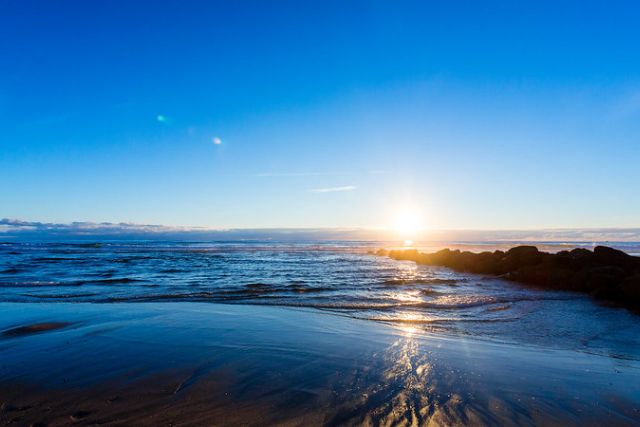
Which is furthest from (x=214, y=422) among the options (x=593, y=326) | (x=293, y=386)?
(x=593, y=326)

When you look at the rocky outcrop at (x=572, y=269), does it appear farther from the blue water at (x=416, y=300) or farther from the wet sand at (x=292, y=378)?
the wet sand at (x=292, y=378)

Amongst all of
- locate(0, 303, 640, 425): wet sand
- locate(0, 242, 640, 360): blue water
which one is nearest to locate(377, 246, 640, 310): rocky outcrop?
locate(0, 242, 640, 360): blue water

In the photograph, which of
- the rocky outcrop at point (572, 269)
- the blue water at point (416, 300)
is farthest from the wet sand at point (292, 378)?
the rocky outcrop at point (572, 269)

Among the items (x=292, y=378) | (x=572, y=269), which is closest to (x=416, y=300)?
(x=292, y=378)

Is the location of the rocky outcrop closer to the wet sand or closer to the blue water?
the blue water

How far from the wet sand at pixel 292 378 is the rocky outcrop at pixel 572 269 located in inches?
284

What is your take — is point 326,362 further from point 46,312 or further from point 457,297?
point 457,297

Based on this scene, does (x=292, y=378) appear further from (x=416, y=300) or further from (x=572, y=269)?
(x=572, y=269)

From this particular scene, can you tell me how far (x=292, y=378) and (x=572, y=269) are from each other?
1532 centimetres

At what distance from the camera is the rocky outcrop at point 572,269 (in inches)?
441

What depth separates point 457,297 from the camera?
1152cm

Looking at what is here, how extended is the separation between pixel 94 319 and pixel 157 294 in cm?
371

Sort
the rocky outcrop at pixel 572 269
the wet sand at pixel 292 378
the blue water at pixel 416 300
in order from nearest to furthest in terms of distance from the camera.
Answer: the wet sand at pixel 292 378
the blue water at pixel 416 300
the rocky outcrop at pixel 572 269

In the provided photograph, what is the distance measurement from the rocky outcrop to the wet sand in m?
7.22
